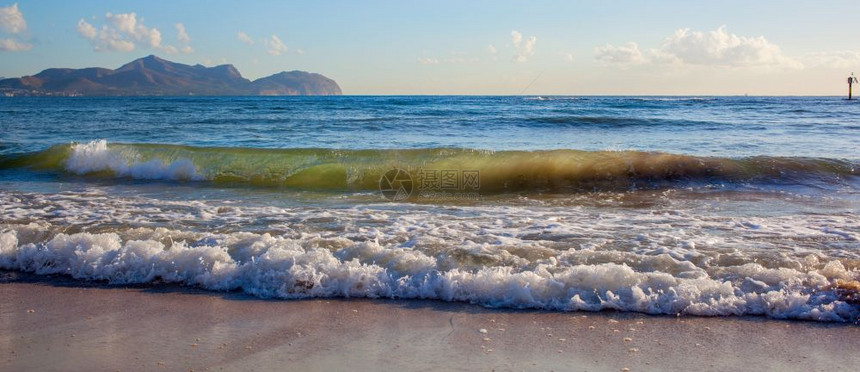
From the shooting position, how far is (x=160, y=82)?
Result: 120250 millimetres

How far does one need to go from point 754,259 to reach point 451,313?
2716 millimetres

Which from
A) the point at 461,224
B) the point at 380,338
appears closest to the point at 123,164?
the point at 461,224

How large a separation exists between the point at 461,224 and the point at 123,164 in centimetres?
858

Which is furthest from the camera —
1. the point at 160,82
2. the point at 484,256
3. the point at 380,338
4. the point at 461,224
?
the point at 160,82

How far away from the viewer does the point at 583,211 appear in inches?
301

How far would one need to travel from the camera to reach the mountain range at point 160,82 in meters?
99.2

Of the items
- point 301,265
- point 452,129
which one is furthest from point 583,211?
point 452,129

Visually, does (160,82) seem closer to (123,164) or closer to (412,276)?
(123,164)

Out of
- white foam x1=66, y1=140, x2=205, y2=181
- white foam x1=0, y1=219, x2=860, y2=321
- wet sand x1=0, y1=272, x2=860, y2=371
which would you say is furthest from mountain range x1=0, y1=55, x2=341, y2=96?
wet sand x1=0, y1=272, x2=860, y2=371

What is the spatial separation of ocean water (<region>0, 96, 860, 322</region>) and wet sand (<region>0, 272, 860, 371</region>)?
25 centimetres

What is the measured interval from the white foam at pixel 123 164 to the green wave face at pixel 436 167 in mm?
18

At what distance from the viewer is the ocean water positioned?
4465 mm

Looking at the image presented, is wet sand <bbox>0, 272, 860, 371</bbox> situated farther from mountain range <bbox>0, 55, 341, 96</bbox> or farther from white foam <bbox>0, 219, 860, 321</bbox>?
mountain range <bbox>0, 55, 341, 96</bbox>

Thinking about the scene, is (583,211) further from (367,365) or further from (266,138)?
(266,138)
